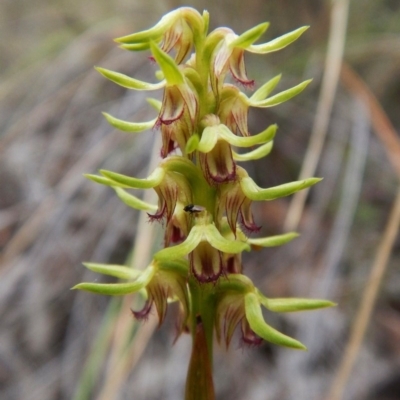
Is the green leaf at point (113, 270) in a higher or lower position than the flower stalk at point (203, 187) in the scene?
lower

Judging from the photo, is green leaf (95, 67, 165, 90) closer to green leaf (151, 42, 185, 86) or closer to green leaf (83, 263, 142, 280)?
green leaf (151, 42, 185, 86)

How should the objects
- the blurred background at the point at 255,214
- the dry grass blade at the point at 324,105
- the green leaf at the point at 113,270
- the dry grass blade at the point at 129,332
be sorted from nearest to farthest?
1. the green leaf at the point at 113,270
2. the dry grass blade at the point at 129,332
3. the dry grass blade at the point at 324,105
4. the blurred background at the point at 255,214

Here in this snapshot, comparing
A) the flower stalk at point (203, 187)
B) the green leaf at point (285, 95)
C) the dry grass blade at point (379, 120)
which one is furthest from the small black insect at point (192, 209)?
the dry grass blade at point (379, 120)

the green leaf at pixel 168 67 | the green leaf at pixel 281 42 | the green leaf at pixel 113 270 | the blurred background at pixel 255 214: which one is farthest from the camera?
the blurred background at pixel 255 214

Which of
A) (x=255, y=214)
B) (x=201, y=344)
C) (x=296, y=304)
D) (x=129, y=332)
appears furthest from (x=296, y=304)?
(x=255, y=214)

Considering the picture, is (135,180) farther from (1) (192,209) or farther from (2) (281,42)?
(2) (281,42)

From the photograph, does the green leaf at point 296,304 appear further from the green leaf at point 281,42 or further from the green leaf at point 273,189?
the green leaf at point 281,42
